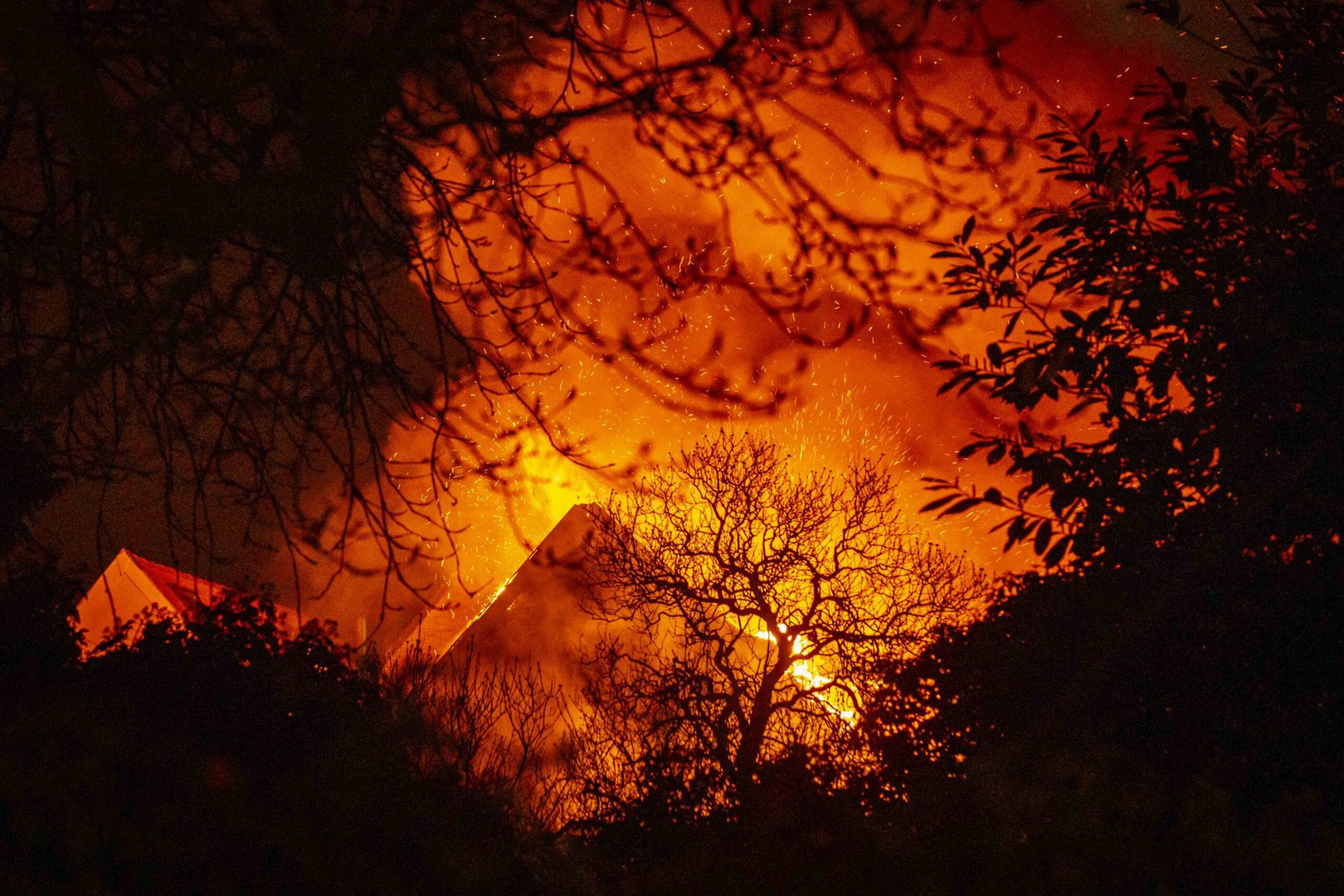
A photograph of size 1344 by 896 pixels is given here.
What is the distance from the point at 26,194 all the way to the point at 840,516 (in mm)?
3524

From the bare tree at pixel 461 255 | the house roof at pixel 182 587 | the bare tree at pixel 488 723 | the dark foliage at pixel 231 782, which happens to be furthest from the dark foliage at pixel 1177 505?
the house roof at pixel 182 587

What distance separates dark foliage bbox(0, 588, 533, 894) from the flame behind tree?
735mm

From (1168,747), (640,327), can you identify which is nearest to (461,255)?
(640,327)

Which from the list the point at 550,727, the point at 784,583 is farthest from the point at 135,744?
the point at 784,583

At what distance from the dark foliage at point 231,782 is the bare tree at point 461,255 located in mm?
467

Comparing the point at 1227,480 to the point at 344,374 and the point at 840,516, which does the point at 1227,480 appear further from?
the point at 344,374

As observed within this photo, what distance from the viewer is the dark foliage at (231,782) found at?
3.33m

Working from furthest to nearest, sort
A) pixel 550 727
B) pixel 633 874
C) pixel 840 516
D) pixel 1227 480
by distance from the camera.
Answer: pixel 550 727, pixel 840 516, pixel 633 874, pixel 1227 480

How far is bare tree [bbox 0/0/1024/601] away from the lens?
13.2 feet

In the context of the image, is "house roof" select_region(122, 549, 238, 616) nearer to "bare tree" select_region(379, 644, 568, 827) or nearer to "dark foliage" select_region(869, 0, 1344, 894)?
"bare tree" select_region(379, 644, 568, 827)

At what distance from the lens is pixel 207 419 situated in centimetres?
429

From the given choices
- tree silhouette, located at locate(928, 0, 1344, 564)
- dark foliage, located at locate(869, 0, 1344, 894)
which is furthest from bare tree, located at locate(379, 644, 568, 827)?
tree silhouette, located at locate(928, 0, 1344, 564)

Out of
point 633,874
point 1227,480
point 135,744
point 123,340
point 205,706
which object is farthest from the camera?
point 205,706

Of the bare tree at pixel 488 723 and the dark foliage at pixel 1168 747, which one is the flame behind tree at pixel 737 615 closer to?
the bare tree at pixel 488 723
